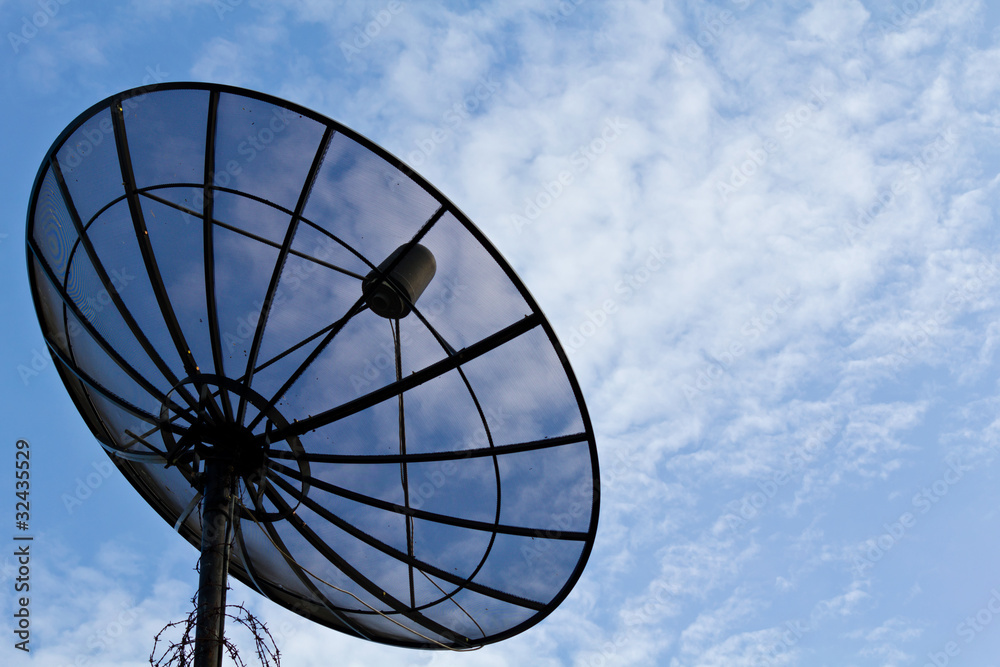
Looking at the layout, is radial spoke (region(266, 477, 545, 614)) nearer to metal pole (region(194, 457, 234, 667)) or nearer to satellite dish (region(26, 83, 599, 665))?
satellite dish (region(26, 83, 599, 665))

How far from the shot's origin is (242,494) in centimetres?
891

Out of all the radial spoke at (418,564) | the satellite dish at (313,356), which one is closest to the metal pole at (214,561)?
the satellite dish at (313,356)

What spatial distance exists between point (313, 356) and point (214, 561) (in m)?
2.37

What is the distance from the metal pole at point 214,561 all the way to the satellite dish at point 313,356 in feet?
0.09

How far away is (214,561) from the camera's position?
25.7 feet

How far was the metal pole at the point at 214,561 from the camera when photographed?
741 centimetres

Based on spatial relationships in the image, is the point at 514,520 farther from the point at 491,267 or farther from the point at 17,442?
the point at 17,442

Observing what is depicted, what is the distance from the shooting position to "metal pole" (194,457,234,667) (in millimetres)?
7411

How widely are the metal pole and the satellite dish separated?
3cm

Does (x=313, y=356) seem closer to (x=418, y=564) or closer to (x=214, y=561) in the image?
(x=214, y=561)

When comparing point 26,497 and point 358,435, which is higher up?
point 26,497

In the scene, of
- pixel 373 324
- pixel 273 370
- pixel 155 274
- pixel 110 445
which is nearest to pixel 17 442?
pixel 110 445

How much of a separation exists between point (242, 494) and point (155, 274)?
2.62m

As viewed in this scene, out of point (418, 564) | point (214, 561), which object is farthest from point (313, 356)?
point (418, 564)
